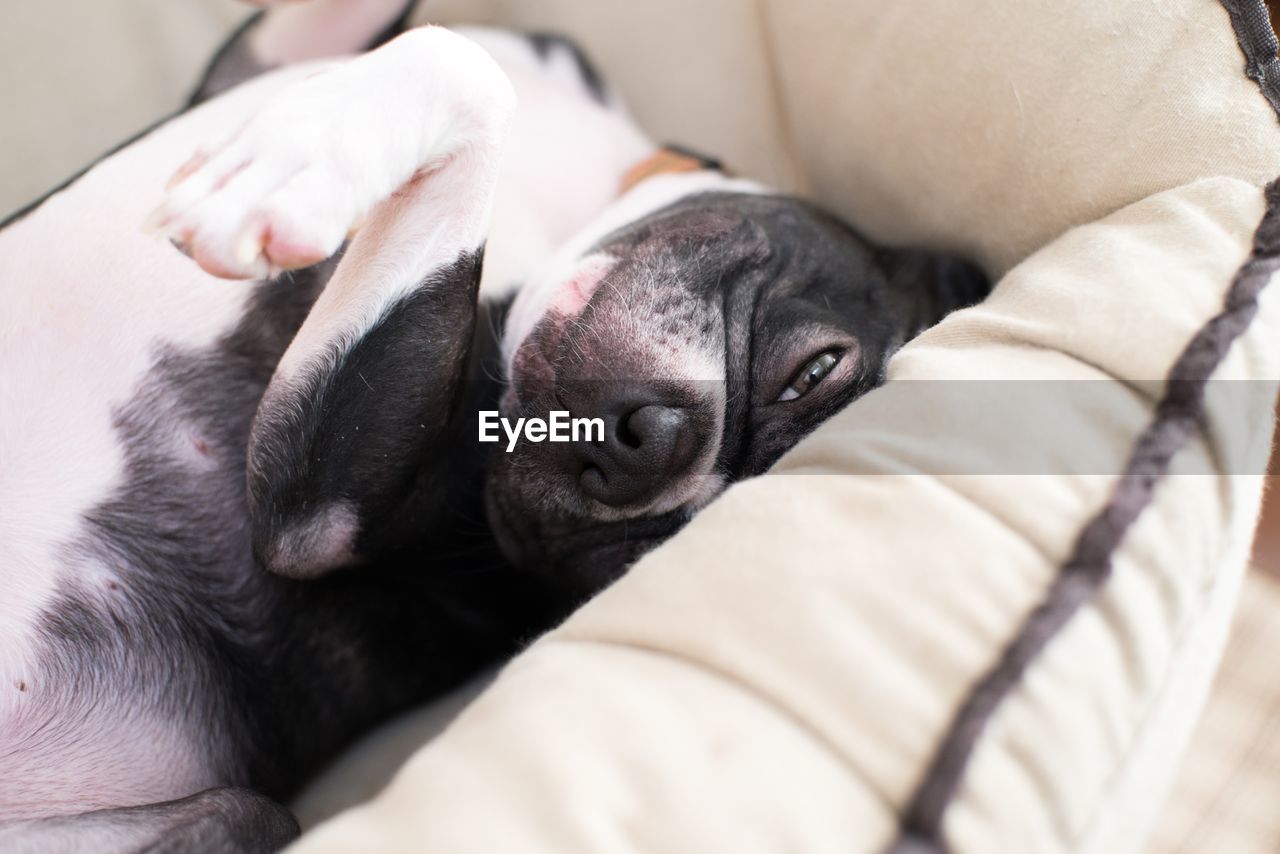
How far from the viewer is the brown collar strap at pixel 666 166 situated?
158 cm

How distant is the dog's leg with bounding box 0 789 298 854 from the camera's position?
38.2 inches

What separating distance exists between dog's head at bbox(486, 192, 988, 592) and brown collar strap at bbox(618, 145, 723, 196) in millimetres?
274

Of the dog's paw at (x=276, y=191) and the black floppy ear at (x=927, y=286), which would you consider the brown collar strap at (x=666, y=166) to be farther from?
the dog's paw at (x=276, y=191)

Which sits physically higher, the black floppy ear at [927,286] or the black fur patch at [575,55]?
the black fur patch at [575,55]

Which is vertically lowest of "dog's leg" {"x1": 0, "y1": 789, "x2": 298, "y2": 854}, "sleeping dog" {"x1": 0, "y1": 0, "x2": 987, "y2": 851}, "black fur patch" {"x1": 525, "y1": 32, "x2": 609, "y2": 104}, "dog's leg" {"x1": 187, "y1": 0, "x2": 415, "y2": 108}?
"dog's leg" {"x1": 0, "y1": 789, "x2": 298, "y2": 854}

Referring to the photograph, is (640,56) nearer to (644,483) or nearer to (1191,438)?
(644,483)

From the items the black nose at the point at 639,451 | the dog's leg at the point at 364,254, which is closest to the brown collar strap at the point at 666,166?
the dog's leg at the point at 364,254

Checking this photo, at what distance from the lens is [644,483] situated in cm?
108

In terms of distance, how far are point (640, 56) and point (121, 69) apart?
926mm

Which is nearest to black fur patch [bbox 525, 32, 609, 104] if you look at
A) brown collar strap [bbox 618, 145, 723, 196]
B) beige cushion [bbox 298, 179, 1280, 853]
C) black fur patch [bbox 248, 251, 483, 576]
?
brown collar strap [bbox 618, 145, 723, 196]

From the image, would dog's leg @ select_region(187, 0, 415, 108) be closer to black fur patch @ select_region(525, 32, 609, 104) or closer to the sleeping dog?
black fur patch @ select_region(525, 32, 609, 104)

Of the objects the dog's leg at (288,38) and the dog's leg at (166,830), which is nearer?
the dog's leg at (166,830)

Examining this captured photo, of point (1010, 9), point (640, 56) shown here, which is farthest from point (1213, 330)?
point (640, 56)

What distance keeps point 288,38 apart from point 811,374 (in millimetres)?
1196
